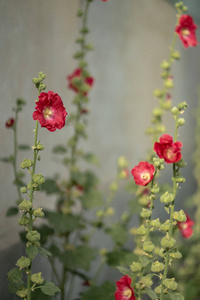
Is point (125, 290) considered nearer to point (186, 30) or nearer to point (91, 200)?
point (91, 200)

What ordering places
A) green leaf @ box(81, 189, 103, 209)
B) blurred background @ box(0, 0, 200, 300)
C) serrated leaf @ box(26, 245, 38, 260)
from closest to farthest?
serrated leaf @ box(26, 245, 38, 260) → blurred background @ box(0, 0, 200, 300) → green leaf @ box(81, 189, 103, 209)

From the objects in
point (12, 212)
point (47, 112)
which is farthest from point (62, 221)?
point (47, 112)

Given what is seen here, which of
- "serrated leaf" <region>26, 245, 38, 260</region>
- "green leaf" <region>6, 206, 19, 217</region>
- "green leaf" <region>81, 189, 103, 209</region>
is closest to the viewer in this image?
"serrated leaf" <region>26, 245, 38, 260</region>

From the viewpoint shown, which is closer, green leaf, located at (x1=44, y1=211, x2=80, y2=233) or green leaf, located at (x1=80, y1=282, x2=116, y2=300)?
green leaf, located at (x1=80, y1=282, x2=116, y2=300)

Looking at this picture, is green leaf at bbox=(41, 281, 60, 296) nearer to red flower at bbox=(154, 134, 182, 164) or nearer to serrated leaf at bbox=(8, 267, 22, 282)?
serrated leaf at bbox=(8, 267, 22, 282)

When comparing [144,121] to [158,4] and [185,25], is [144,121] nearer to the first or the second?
[158,4]

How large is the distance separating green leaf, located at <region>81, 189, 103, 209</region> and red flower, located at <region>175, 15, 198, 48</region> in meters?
0.62

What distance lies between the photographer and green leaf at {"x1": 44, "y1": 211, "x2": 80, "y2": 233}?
131cm

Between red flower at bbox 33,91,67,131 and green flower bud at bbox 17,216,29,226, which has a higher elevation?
red flower at bbox 33,91,67,131

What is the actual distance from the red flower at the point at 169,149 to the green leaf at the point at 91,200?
67 centimetres

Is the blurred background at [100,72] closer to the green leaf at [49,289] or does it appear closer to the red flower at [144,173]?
the green leaf at [49,289]

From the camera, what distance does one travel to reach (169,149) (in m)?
0.82

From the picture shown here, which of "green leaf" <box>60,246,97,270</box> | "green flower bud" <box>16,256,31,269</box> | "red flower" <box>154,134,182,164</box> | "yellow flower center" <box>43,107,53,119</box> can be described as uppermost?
"yellow flower center" <box>43,107,53,119</box>

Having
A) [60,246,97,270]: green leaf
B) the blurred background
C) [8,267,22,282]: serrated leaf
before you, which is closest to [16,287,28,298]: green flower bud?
[8,267,22,282]: serrated leaf
